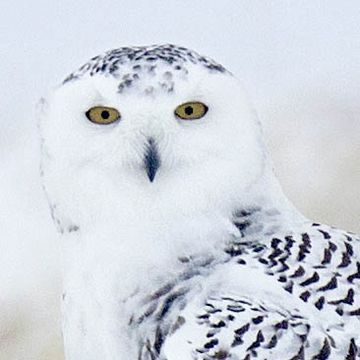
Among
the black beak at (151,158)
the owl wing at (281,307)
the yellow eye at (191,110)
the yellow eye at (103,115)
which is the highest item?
the yellow eye at (103,115)

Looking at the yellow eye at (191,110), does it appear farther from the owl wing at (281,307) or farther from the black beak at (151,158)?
the owl wing at (281,307)

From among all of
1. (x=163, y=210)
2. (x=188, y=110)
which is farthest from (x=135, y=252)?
(x=188, y=110)

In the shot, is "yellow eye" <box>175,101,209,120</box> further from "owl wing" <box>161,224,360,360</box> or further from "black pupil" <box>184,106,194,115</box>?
"owl wing" <box>161,224,360,360</box>

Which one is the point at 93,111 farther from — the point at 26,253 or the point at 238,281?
the point at 26,253

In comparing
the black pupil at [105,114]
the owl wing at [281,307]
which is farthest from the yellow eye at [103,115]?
the owl wing at [281,307]

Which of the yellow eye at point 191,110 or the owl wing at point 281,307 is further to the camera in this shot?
the yellow eye at point 191,110

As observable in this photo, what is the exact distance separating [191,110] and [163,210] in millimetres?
113

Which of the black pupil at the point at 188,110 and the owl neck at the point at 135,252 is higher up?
the black pupil at the point at 188,110

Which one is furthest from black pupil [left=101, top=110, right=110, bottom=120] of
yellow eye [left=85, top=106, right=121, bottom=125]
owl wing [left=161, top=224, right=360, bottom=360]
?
owl wing [left=161, top=224, right=360, bottom=360]

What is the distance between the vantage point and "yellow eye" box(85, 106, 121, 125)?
1.35 metres

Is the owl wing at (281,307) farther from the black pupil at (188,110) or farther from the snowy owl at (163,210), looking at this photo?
the black pupil at (188,110)

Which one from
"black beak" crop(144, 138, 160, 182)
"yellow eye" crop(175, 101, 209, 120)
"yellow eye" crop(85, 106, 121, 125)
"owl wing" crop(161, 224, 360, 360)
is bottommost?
"owl wing" crop(161, 224, 360, 360)

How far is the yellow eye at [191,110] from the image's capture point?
1356mm

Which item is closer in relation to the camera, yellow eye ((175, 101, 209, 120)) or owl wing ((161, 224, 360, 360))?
owl wing ((161, 224, 360, 360))
